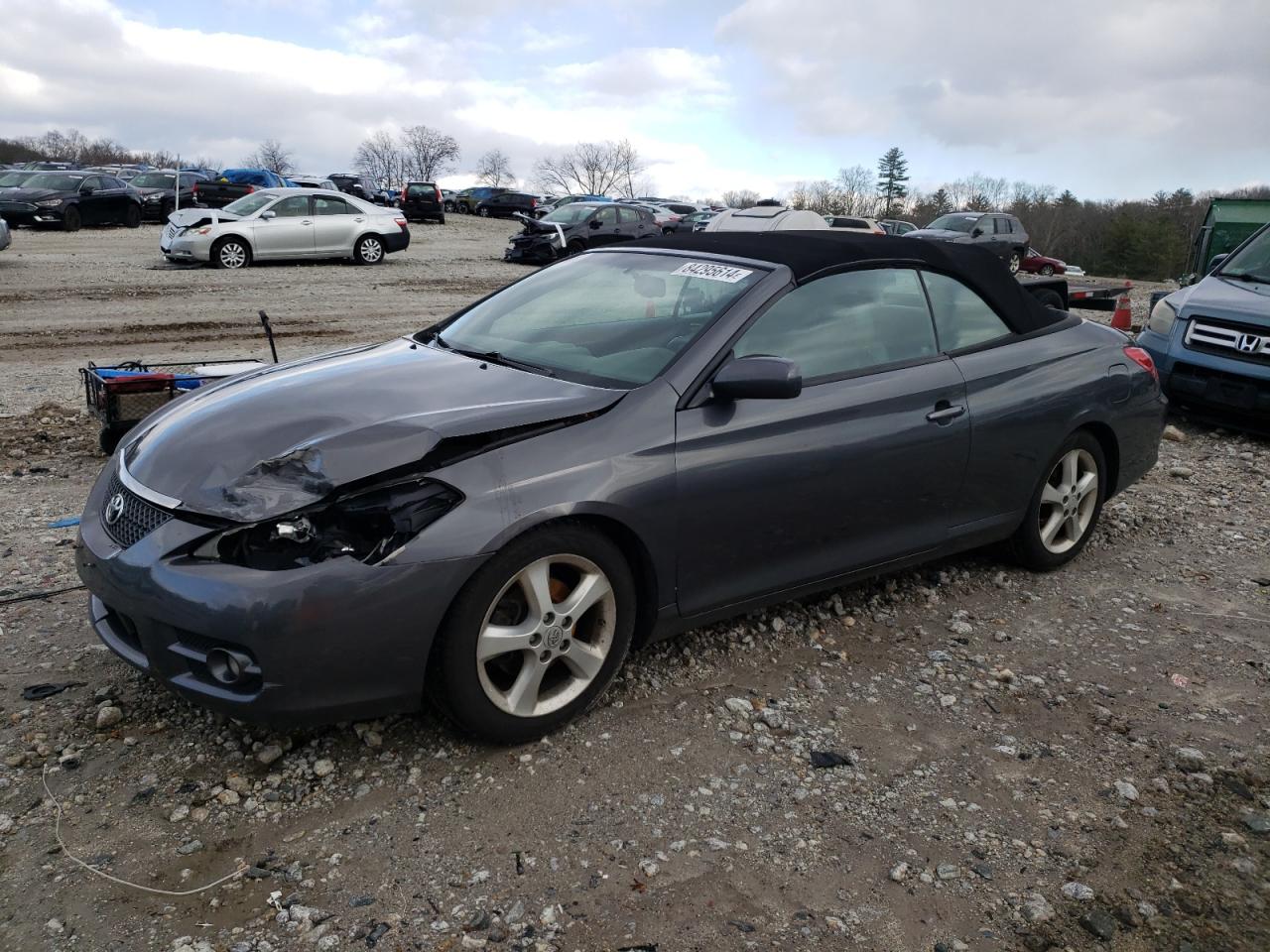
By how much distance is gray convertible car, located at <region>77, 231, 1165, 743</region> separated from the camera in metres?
2.90

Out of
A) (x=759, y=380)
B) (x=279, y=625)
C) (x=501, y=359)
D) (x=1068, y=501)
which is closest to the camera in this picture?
(x=279, y=625)

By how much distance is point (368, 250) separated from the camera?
73.7 ft

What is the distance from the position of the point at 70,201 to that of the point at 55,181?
42.2 inches

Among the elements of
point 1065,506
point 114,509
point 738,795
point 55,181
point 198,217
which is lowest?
point 738,795

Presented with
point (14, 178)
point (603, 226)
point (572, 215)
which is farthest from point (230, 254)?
point (14, 178)

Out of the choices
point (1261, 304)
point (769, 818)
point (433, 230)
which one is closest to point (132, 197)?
point (433, 230)

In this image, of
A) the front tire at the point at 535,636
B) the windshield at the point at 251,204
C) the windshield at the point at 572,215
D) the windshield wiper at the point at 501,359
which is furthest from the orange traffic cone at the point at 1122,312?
the windshield at the point at 251,204

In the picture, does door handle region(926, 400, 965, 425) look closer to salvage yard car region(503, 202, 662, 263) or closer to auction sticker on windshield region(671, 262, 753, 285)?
auction sticker on windshield region(671, 262, 753, 285)

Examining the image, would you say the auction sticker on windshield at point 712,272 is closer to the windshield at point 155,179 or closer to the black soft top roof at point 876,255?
the black soft top roof at point 876,255

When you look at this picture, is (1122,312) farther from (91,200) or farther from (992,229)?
(91,200)

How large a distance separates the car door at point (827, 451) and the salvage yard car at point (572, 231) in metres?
20.1

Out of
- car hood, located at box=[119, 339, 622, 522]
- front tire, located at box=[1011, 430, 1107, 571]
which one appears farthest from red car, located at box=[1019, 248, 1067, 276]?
car hood, located at box=[119, 339, 622, 522]

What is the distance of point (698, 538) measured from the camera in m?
3.51

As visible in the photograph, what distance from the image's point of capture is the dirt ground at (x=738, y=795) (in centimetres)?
259
